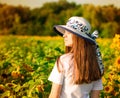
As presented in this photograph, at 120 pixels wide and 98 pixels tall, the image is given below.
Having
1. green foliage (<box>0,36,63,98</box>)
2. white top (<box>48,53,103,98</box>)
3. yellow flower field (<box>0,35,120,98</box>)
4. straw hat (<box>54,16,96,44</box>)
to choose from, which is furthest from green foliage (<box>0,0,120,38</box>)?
white top (<box>48,53,103,98</box>)

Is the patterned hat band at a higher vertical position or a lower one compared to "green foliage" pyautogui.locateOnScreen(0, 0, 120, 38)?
higher

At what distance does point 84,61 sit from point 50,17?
3.10 m

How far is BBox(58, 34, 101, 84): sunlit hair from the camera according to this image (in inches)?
101

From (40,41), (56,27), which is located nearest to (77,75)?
(56,27)

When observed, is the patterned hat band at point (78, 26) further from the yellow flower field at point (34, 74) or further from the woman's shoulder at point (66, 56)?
the yellow flower field at point (34, 74)

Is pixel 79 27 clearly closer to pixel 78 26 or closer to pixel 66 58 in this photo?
pixel 78 26

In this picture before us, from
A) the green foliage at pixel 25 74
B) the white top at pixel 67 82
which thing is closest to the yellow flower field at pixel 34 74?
the green foliage at pixel 25 74

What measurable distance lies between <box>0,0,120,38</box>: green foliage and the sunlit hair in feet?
9.13

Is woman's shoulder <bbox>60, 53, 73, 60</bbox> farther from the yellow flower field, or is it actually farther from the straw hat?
the yellow flower field

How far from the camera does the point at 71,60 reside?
2586 millimetres

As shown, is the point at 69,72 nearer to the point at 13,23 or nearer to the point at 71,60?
the point at 71,60

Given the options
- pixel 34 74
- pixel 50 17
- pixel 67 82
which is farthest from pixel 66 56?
pixel 50 17

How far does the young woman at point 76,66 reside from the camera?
2.58 metres

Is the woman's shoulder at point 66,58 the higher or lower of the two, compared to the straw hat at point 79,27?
lower
